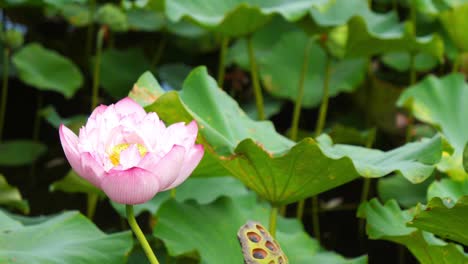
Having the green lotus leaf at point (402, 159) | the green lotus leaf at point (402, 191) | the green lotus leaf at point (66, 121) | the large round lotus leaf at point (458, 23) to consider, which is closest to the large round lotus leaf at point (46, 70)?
the green lotus leaf at point (66, 121)

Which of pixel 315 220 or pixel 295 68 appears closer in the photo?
pixel 315 220

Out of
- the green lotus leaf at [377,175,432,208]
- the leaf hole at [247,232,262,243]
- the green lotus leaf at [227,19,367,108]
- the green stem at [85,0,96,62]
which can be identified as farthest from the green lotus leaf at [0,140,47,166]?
the leaf hole at [247,232,262,243]

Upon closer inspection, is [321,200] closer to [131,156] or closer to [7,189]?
[7,189]

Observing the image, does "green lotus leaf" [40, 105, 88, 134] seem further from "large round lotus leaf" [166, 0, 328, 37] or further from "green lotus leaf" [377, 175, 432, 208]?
"green lotus leaf" [377, 175, 432, 208]

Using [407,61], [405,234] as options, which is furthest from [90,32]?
[405,234]

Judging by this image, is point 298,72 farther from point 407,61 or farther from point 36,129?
point 36,129

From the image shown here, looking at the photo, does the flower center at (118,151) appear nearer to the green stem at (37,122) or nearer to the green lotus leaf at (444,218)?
the green lotus leaf at (444,218)
